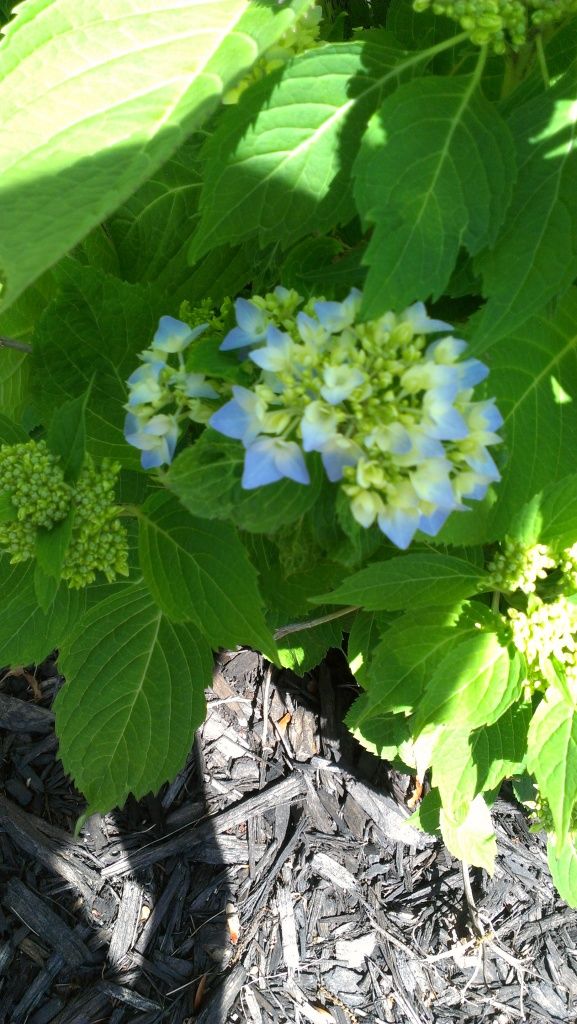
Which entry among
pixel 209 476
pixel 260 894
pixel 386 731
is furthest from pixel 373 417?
pixel 260 894

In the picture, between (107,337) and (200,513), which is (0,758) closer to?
(107,337)

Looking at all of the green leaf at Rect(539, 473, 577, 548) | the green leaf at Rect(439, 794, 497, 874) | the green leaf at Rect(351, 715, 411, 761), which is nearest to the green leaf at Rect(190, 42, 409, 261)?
the green leaf at Rect(539, 473, 577, 548)

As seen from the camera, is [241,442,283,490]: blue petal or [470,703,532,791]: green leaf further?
[470,703,532,791]: green leaf

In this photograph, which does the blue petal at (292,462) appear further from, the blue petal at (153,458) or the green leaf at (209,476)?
the blue petal at (153,458)

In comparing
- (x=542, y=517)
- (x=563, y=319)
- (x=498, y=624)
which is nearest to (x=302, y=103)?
(x=563, y=319)

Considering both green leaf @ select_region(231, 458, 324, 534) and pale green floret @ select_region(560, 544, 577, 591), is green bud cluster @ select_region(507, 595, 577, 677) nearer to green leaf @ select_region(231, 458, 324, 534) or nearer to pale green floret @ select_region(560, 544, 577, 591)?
pale green floret @ select_region(560, 544, 577, 591)

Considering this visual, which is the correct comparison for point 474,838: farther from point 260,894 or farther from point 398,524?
point 398,524
